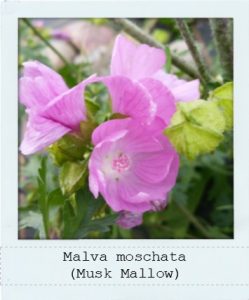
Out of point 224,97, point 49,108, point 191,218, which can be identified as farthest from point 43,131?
point 191,218

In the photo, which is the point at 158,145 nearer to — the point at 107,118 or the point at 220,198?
the point at 107,118

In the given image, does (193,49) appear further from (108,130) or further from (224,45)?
(108,130)

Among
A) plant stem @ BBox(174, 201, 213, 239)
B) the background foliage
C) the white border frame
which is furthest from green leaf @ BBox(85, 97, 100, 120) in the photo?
plant stem @ BBox(174, 201, 213, 239)

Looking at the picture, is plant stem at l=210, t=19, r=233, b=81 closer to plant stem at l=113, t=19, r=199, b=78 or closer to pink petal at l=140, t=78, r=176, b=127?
plant stem at l=113, t=19, r=199, b=78
